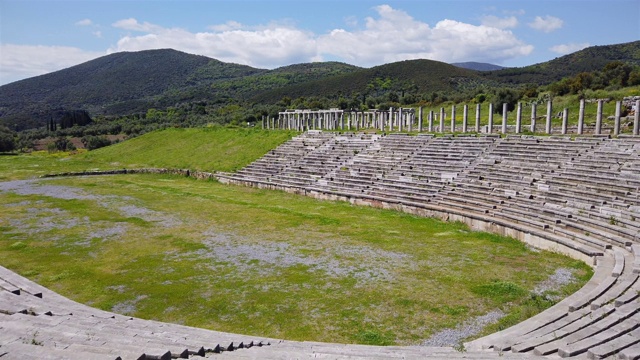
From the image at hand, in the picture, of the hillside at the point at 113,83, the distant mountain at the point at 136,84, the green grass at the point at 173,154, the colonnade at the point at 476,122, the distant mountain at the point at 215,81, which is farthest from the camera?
the hillside at the point at 113,83

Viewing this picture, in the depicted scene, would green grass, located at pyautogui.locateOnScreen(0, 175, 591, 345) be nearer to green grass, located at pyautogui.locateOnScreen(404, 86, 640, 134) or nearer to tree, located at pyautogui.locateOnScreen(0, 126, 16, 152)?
green grass, located at pyautogui.locateOnScreen(404, 86, 640, 134)

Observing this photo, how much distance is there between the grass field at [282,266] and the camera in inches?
408

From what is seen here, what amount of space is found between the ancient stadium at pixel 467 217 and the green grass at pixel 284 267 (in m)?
1.01

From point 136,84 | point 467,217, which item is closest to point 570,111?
point 467,217

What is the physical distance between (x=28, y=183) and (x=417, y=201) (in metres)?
30.4

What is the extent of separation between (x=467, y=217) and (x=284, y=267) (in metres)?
9.01

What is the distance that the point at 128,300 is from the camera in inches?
451

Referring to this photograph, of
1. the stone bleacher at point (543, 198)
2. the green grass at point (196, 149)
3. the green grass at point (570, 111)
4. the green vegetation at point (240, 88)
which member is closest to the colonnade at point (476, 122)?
the green grass at point (570, 111)

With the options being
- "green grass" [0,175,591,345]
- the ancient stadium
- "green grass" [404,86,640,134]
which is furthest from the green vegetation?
"green grass" [0,175,591,345]

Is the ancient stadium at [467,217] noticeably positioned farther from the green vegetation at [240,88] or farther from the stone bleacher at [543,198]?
the green vegetation at [240,88]

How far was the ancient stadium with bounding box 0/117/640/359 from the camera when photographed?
7133 mm

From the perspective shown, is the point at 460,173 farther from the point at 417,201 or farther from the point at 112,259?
the point at 112,259

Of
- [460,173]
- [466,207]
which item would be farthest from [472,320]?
[460,173]

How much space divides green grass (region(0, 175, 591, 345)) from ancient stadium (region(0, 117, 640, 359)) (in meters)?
1.01
